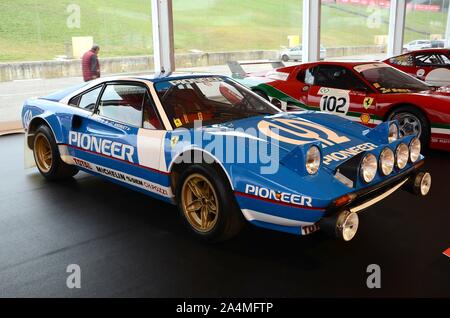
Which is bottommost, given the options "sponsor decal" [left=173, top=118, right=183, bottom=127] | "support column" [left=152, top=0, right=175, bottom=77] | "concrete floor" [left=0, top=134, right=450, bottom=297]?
"concrete floor" [left=0, top=134, right=450, bottom=297]

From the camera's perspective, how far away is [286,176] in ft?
8.38

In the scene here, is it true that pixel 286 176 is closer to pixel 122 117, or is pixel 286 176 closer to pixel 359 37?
pixel 122 117

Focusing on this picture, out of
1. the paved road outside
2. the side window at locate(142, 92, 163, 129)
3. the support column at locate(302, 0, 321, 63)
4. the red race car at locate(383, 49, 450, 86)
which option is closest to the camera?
the side window at locate(142, 92, 163, 129)

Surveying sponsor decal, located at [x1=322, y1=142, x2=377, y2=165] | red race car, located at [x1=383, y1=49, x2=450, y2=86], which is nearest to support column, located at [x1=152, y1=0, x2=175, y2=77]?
red race car, located at [x1=383, y1=49, x2=450, y2=86]

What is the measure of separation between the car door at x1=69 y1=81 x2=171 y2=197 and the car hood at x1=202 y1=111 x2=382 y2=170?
0.46 metres

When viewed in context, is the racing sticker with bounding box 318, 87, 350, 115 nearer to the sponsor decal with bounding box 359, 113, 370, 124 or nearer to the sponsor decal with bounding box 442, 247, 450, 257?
the sponsor decal with bounding box 359, 113, 370, 124

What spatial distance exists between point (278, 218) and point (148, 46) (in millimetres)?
7223

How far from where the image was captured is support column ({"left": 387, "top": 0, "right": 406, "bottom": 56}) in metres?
14.5

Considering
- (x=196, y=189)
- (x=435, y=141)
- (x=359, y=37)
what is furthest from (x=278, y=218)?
(x=359, y=37)

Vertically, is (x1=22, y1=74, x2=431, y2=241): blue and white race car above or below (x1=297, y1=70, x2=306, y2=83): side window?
below

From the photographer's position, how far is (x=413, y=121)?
5.33m

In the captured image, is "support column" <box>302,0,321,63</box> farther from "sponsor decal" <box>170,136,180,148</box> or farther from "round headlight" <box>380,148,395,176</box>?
"sponsor decal" <box>170,136,180,148</box>

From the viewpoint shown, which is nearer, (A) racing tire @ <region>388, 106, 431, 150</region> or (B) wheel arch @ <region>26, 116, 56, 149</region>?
(B) wheel arch @ <region>26, 116, 56, 149</region>

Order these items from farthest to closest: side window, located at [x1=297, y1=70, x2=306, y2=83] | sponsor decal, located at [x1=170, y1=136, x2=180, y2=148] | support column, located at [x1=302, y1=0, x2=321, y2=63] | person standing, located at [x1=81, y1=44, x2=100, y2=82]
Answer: support column, located at [x1=302, y1=0, x2=321, y2=63]
person standing, located at [x1=81, y1=44, x2=100, y2=82]
side window, located at [x1=297, y1=70, x2=306, y2=83]
sponsor decal, located at [x1=170, y1=136, x2=180, y2=148]
